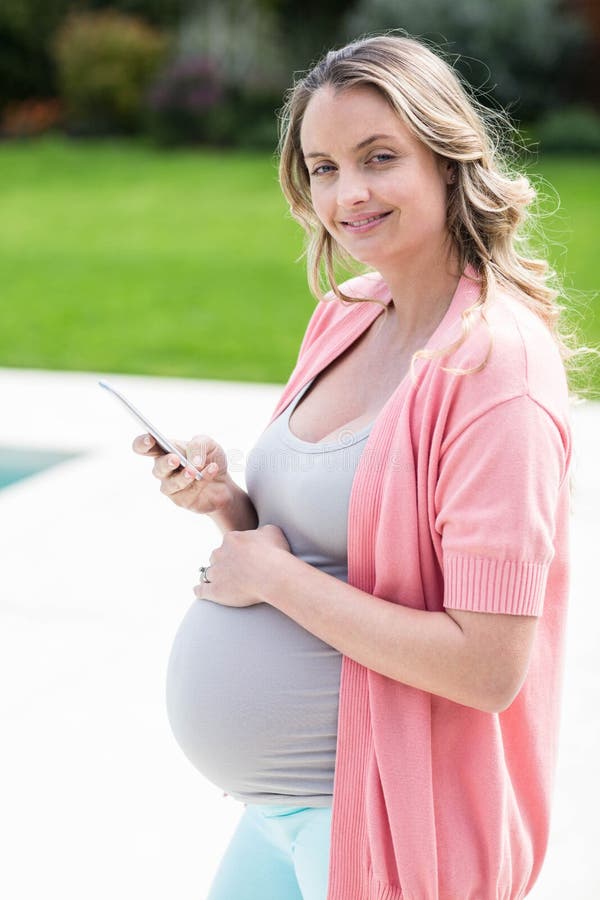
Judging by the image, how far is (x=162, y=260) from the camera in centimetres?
1094

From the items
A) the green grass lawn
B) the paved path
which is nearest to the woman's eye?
the paved path

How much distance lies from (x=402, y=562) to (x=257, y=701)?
1.04ft

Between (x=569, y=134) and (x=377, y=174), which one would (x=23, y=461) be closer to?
(x=377, y=174)

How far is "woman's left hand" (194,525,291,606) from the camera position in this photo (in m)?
1.41

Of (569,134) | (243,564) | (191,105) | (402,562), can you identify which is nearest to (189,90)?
(191,105)

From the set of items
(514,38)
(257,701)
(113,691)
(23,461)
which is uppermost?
(514,38)

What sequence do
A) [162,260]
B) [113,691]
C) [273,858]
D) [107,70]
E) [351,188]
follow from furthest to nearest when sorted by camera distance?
[107,70], [162,260], [113,691], [273,858], [351,188]

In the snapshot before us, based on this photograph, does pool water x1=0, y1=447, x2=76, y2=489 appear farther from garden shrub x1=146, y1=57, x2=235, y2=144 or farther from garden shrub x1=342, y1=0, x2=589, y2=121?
garden shrub x1=146, y1=57, x2=235, y2=144

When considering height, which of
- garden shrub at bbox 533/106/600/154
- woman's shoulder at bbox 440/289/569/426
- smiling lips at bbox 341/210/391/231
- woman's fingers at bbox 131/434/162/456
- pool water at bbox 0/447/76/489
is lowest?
pool water at bbox 0/447/76/489

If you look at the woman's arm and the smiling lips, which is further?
the smiling lips

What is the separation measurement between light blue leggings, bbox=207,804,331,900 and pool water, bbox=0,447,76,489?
152 inches

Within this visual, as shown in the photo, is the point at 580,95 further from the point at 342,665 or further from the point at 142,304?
the point at 342,665

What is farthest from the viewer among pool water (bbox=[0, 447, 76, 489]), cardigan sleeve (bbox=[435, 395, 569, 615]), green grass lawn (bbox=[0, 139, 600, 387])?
green grass lawn (bbox=[0, 139, 600, 387])

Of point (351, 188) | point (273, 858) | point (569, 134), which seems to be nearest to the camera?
point (351, 188)
